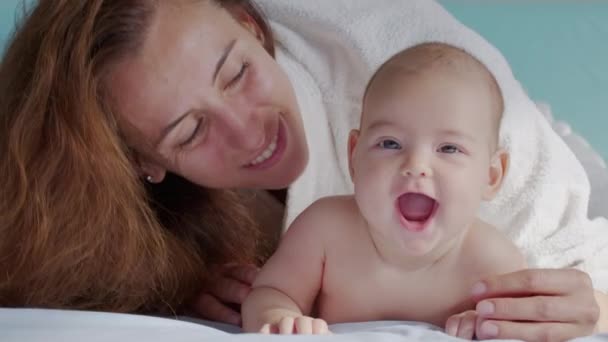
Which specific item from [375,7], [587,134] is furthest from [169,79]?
[587,134]

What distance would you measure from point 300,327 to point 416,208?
0.16 metres

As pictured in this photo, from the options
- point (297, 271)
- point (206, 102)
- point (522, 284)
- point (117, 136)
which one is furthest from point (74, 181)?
point (522, 284)

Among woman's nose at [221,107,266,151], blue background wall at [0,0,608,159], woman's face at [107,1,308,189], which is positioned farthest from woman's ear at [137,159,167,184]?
blue background wall at [0,0,608,159]

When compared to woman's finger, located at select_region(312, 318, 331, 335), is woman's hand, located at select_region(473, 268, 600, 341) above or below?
above

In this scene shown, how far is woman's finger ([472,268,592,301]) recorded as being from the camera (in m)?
1.04

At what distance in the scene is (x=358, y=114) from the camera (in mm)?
1461

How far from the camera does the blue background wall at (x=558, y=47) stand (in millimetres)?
2164

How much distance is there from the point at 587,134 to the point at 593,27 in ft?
1.29

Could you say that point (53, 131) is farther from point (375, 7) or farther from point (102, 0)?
point (375, 7)

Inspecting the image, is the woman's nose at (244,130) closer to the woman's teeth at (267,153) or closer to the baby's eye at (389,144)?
the woman's teeth at (267,153)

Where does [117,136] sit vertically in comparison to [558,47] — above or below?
below

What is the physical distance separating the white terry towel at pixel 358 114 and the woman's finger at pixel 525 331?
0.30 m

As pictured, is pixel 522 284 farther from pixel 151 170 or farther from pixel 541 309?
pixel 151 170

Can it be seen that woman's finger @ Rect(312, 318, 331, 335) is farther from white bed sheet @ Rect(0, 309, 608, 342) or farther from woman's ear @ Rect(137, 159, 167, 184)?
woman's ear @ Rect(137, 159, 167, 184)
